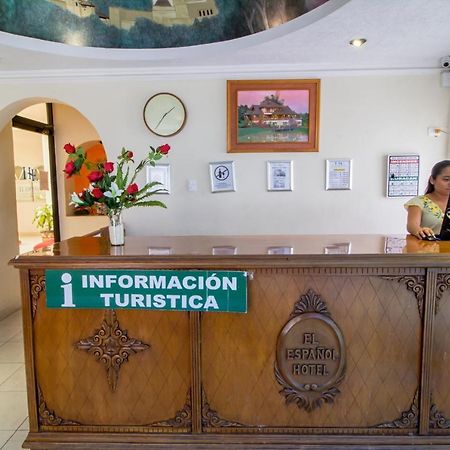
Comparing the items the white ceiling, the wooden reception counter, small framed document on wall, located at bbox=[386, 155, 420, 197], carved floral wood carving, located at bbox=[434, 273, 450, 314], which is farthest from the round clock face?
carved floral wood carving, located at bbox=[434, 273, 450, 314]

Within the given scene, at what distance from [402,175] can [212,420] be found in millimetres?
2929

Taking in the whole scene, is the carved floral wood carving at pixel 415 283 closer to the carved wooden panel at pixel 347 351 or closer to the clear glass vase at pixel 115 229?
the carved wooden panel at pixel 347 351

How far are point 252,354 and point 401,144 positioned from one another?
279 centimetres

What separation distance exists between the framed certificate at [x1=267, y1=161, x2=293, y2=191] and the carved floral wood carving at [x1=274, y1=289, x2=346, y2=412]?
1977mm

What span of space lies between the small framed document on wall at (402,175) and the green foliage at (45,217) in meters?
4.59

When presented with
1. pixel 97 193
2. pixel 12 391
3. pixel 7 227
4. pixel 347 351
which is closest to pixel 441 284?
pixel 347 351

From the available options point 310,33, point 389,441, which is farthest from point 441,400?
point 310,33

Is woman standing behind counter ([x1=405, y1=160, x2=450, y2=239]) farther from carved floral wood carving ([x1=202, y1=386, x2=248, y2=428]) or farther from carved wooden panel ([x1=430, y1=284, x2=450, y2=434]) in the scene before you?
carved floral wood carving ([x1=202, y1=386, x2=248, y2=428])

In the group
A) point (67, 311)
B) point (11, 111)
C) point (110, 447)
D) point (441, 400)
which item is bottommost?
point (110, 447)

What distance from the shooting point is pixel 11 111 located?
147 inches

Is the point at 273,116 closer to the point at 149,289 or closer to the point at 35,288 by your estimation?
the point at 149,289

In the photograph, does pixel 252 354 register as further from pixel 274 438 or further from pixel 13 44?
pixel 13 44

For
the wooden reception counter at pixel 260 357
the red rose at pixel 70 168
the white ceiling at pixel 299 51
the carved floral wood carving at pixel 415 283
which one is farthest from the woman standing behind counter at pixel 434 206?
the red rose at pixel 70 168

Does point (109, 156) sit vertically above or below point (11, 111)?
below
